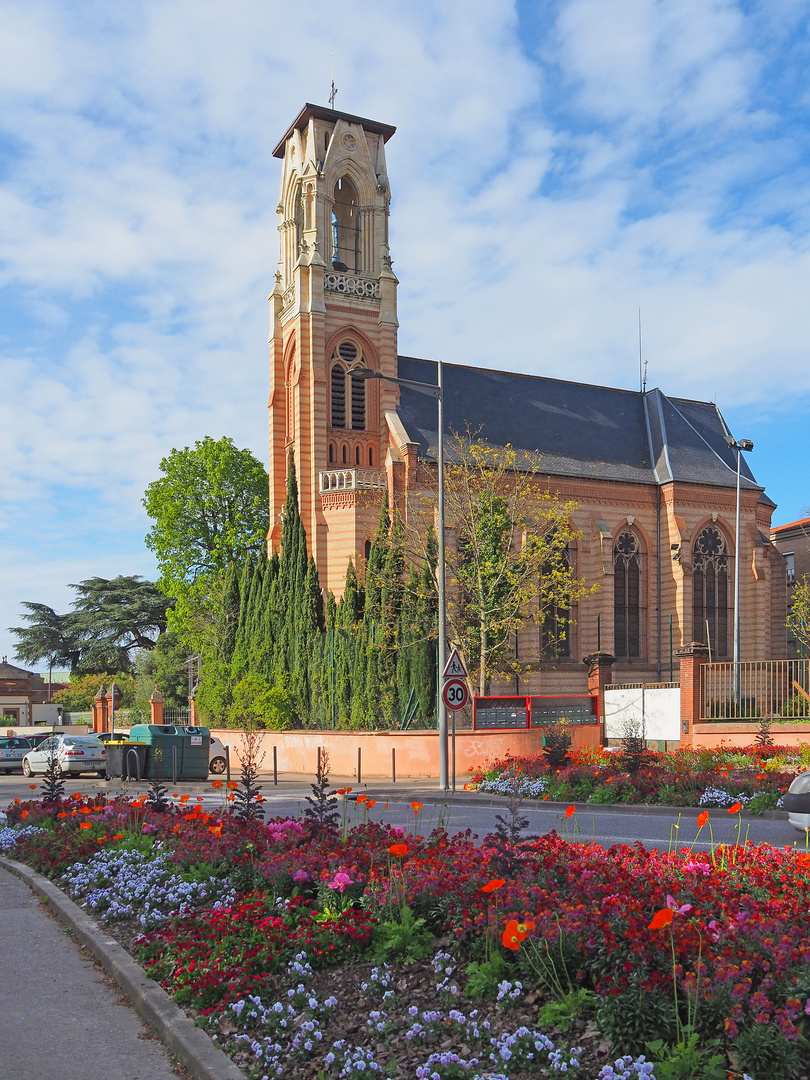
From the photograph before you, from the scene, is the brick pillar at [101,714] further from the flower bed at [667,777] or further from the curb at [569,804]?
the flower bed at [667,777]

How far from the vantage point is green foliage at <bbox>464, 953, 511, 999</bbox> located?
5.08 meters

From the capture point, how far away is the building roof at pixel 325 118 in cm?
4269

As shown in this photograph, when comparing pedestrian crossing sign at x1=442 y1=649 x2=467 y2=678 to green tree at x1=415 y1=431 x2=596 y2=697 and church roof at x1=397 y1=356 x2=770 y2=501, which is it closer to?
green tree at x1=415 y1=431 x2=596 y2=697

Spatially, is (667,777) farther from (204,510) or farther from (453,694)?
(204,510)

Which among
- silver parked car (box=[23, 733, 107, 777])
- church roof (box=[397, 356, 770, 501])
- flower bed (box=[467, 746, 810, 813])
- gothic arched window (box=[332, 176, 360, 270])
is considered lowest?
silver parked car (box=[23, 733, 107, 777])

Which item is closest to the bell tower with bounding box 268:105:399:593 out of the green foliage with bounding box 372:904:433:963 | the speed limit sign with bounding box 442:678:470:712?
the speed limit sign with bounding box 442:678:470:712

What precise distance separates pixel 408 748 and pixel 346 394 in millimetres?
18783

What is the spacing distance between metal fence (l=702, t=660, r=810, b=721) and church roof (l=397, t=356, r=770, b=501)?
18089mm

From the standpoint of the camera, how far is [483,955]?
18.0 ft

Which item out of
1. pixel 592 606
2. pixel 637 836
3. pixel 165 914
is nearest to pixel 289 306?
pixel 592 606

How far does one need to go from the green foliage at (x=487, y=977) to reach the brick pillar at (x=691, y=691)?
19224mm

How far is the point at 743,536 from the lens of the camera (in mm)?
46344

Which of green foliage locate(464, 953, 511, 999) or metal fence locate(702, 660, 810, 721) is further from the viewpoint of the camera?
metal fence locate(702, 660, 810, 721)

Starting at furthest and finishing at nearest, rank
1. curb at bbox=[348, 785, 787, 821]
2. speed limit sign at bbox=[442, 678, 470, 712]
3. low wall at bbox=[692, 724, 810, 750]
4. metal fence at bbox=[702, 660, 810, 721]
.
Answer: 1. metal fence at bbox=[702, 660, 810, 721]
2. low wall at bbox=[692, 724, 810, 750]
3. speed limit sign at bbox=[442, 678, 470, 712]
4. curb at bbox=[348, 785, 787, 821]
